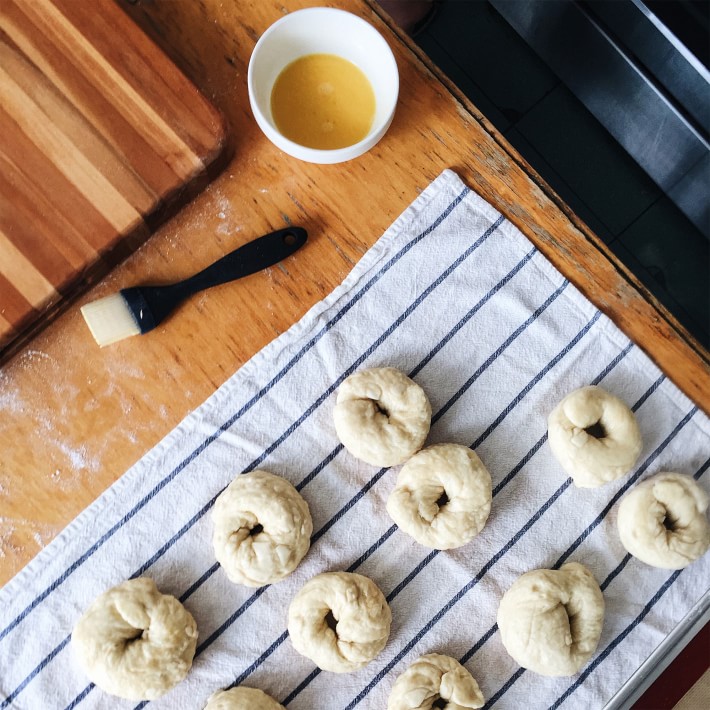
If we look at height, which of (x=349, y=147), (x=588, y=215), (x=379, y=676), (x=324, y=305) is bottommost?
(x=379, y=676)

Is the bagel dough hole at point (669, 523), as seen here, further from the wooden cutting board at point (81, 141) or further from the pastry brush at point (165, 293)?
the wooden cutting board at point (81, 141)

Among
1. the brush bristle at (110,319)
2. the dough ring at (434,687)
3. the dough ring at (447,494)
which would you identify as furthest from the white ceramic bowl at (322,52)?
the dough ring at (434,687)

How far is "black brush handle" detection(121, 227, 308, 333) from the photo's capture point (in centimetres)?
86

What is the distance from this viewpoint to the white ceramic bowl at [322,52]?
2.75 feet

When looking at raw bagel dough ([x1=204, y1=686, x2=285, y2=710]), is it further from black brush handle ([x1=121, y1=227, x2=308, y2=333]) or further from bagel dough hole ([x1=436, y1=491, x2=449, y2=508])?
black brush handle ([x1=121, y1=227, x2=308, y2=333])

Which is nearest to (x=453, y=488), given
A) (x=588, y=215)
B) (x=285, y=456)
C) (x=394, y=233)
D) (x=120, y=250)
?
(x=285, y=456)

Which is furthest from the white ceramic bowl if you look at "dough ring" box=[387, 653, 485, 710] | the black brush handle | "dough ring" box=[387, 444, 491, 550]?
"dough ring" box=[387, 653, 485, 710]

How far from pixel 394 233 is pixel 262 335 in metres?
0.22

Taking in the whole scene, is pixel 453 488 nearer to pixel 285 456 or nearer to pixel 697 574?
pixel 285 456

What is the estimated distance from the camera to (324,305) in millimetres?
905

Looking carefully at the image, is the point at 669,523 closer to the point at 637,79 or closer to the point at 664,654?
the point at 664,654

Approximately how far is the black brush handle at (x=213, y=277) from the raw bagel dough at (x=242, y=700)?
444 millimetres

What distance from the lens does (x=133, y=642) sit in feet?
2.74

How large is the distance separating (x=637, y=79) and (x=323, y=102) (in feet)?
1.90
